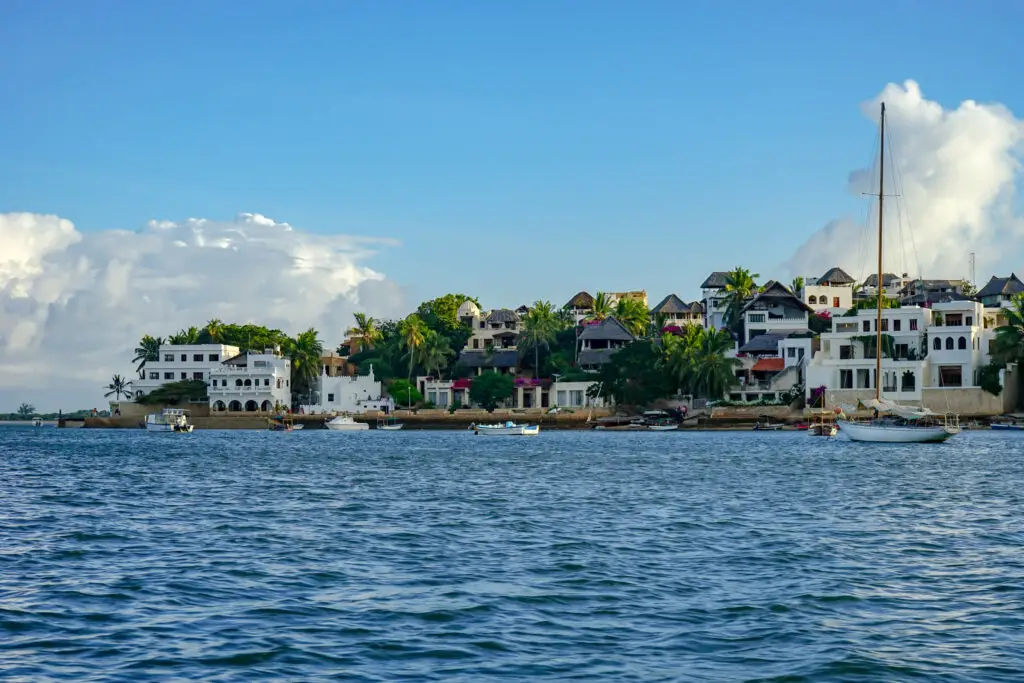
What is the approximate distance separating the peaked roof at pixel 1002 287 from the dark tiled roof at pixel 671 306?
41.7 m

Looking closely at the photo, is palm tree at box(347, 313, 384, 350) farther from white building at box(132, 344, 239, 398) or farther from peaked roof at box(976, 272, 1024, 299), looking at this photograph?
peaked roof at box(976, 272, 1024, 299)

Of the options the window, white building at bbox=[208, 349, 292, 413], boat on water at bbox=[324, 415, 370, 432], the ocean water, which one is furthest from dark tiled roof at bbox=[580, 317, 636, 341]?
the ocean water

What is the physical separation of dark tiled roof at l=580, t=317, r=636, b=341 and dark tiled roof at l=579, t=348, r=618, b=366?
6.93 ft

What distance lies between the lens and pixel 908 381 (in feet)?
397

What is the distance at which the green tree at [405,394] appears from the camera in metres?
152

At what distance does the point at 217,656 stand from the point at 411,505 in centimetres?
2396

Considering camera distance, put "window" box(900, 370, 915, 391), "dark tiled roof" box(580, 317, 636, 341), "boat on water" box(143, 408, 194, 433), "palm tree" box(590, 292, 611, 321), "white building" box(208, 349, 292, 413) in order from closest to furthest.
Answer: "window" box(900, 370, 915, 391) → "boat on water" box(143, 408, 194, 433) → "dark tiled roof" box(580, 317, 636, 341) → "white building" box(208, 349, 292, 413) → "palm tree" box(590, 292, 611, 321)

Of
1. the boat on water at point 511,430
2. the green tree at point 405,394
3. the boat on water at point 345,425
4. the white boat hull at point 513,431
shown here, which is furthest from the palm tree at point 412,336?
the white boat hull at point 513,431

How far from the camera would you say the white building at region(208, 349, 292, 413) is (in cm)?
15675

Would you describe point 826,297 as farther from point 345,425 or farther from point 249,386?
point 249,386

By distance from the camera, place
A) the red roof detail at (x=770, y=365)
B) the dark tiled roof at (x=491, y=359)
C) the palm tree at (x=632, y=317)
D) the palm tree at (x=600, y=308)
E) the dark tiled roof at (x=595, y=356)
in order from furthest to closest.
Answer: the palm tree at (x=600, y=308), the palm tree at (x=632, y=317), the dark tiled roof at (x=491, y=359), the dark tiled roof at (x=595, y=356), the red roof detail at (x=770, y=365)

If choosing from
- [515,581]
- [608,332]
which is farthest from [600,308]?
[515,581]

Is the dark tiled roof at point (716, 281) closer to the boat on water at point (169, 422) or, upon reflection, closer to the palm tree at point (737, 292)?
the palm tree at point (737, 292)

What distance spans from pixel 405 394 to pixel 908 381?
60.5 meters
